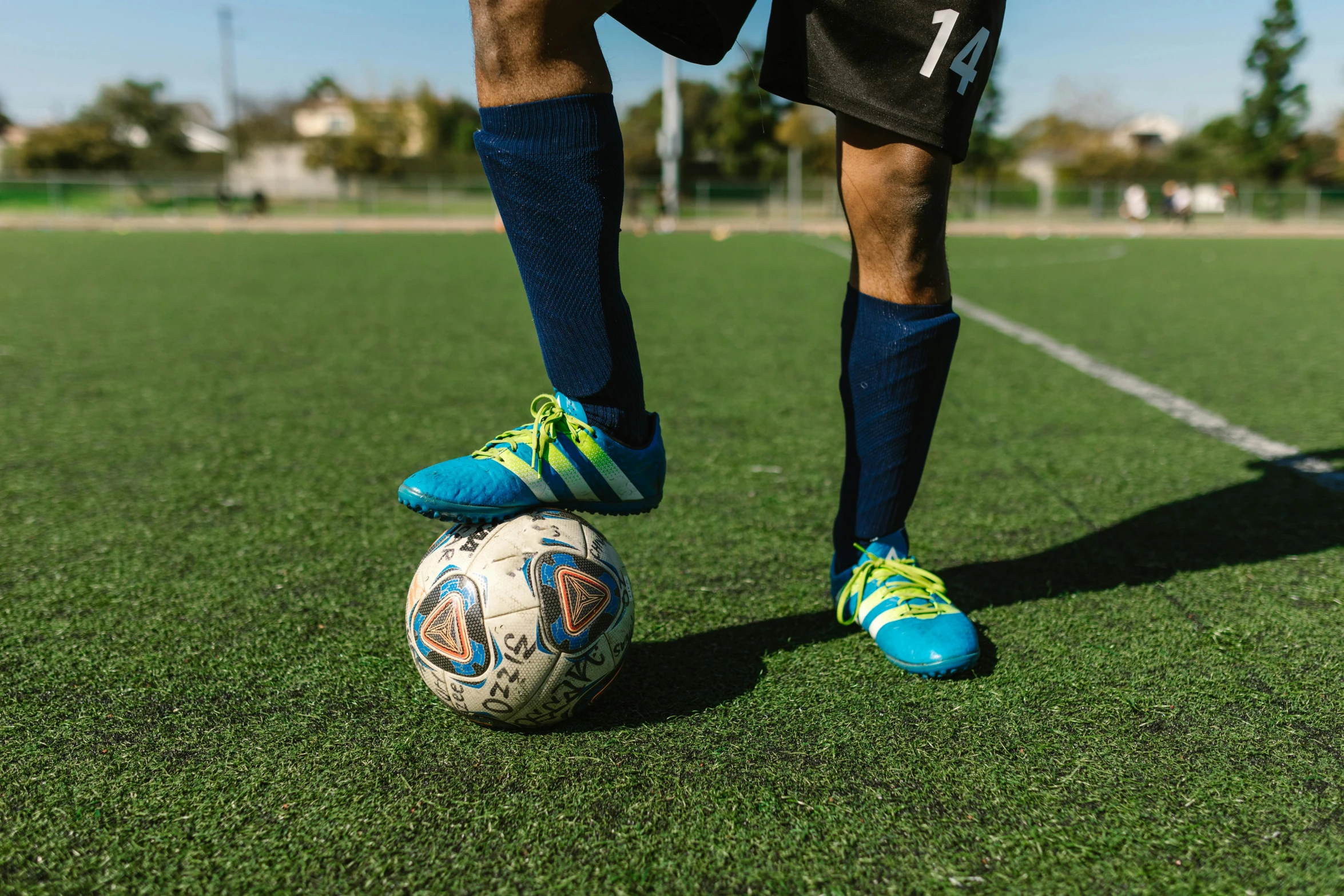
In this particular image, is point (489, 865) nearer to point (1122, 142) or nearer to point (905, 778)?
point (905, 778)

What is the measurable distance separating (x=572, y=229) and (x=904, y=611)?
919 millimetres

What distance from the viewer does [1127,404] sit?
4.36 meters

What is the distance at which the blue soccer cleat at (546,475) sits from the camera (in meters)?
1.61

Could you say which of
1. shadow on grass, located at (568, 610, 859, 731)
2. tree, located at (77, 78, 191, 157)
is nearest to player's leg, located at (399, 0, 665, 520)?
shadow on grass, located at (568, 610, 859, 731)

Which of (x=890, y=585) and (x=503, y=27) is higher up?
(x=503, y=27)

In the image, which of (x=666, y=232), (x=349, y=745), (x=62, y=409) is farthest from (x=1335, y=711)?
(x=666, y=232)

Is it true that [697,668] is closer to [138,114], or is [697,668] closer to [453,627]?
[453,627]

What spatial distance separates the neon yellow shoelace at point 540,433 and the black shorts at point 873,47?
0.69 metres

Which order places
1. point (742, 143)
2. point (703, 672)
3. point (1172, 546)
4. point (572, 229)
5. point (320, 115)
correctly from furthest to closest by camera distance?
point (320, 115) → point (742, 143) → point (1172, 546) → point (703, 672) → point (572, 229)

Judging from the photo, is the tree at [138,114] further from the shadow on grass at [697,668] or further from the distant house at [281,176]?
the shadow on grass at [697,668]

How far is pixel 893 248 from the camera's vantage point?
71.2 inches

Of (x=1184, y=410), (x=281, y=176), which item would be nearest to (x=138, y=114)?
(x=281, y=176)

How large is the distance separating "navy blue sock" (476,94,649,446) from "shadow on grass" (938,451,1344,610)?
3.22ft

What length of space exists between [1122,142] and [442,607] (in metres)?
94.2
